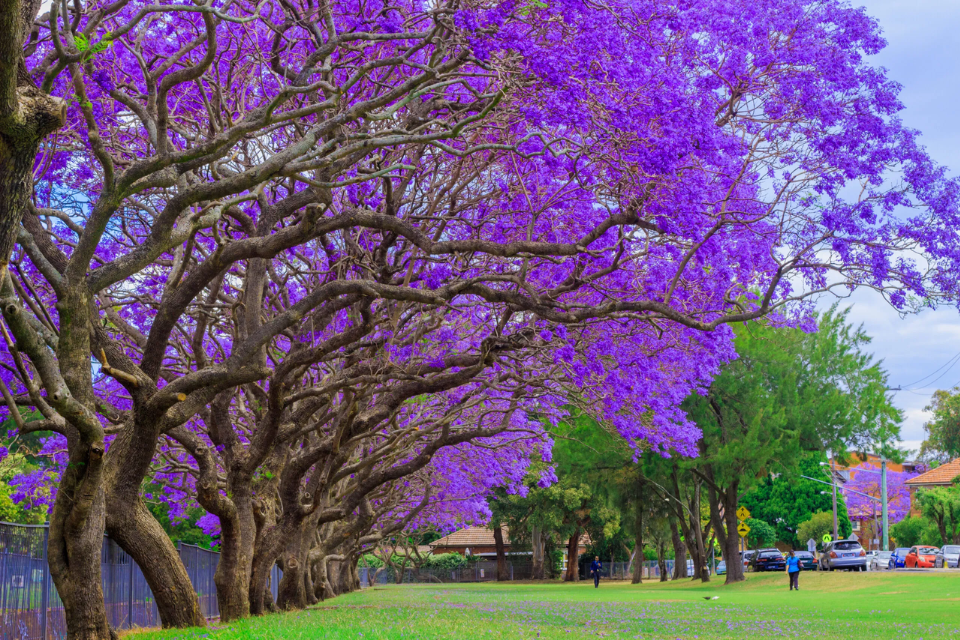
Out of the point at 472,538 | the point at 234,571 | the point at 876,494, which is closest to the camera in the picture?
the point at 234,571

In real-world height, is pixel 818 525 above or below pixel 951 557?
below

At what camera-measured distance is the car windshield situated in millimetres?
42406

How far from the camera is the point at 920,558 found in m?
47.5

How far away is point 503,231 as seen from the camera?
13.2 metres

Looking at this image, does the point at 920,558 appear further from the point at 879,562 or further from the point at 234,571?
the point at 234,571

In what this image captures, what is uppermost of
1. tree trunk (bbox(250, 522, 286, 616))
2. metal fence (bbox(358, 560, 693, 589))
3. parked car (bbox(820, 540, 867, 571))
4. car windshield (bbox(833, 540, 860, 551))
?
tree trunk (bbox(250, 522, 286, 616))

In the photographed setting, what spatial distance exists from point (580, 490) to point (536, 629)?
41.6 metres

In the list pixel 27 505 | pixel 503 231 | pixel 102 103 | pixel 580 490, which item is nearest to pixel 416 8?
pixel 503 231

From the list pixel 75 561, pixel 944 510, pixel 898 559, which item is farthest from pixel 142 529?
pixel 944 510

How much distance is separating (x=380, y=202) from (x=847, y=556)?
3560 cm

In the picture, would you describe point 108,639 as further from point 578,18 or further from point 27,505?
point 27,505

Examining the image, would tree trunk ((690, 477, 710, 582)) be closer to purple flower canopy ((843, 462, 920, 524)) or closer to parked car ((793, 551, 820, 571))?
parked car ((793, 551, 820, 571))

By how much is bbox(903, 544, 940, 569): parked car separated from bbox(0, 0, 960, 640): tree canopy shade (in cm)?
3733

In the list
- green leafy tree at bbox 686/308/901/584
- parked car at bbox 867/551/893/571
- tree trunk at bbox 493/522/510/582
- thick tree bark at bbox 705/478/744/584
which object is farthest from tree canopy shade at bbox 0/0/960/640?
tree trunk at bbox 493/522/510/582
